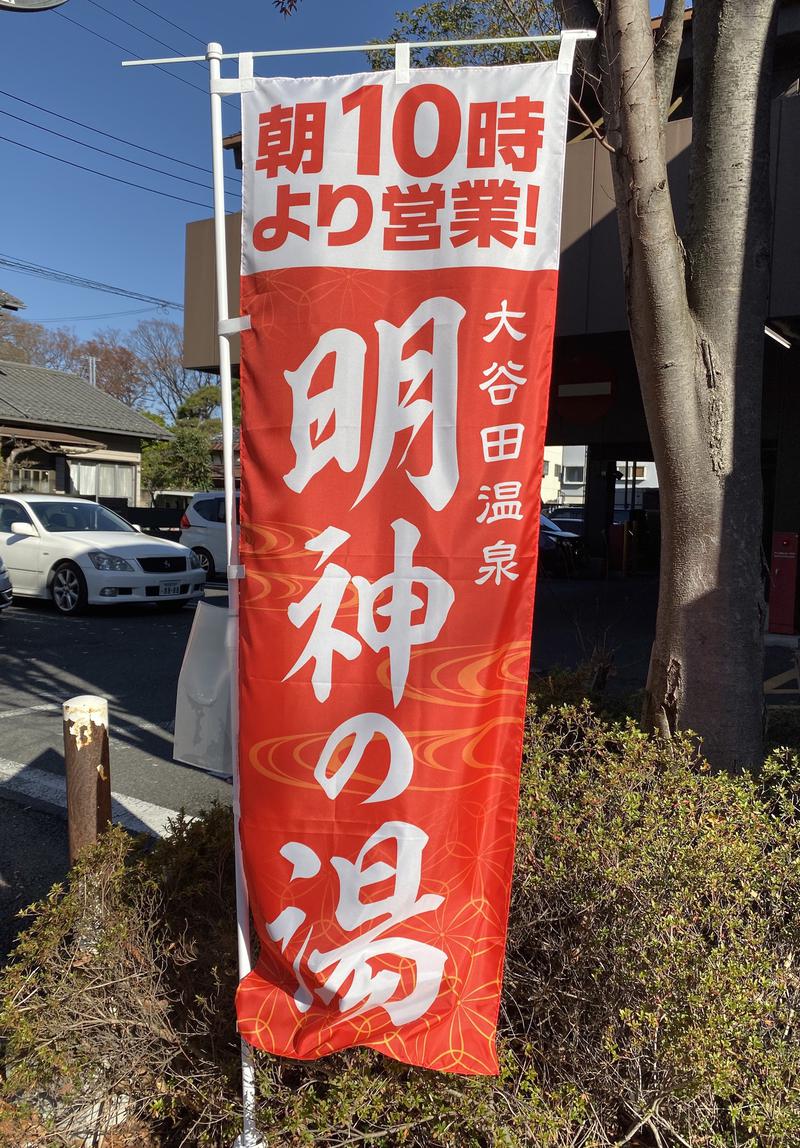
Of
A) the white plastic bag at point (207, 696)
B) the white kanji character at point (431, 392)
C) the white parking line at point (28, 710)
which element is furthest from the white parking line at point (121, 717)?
the white kanji character at point (431, 392)

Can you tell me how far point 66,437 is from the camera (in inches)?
878

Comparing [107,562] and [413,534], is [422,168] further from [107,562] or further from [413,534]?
[107,562]

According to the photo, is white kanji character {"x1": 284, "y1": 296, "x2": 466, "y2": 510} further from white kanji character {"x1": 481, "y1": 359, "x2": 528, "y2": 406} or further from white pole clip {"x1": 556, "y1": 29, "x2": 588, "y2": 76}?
white pole clip {"x1": 556, "y1": 29, "x2": 588, "y2": 76}

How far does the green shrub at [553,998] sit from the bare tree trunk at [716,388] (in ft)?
2.41

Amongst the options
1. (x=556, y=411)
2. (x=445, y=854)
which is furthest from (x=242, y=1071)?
(x=556, y=411)

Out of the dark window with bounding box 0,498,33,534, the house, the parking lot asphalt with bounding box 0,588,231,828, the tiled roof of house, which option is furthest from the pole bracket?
the tiled roof of house

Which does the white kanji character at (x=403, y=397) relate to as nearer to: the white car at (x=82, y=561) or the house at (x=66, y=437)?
the white car at (x=82, y=561)

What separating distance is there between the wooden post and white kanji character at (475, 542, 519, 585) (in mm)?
1659

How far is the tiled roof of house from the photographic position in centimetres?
2328

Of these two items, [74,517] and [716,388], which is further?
[74,517]

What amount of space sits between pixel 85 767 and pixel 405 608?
5.26 feet

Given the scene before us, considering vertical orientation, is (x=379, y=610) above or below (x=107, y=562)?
above

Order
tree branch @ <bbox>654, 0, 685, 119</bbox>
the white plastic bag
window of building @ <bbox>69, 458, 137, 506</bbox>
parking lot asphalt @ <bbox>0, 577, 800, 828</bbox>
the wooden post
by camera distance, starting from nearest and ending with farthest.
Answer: the white plastic bag, the wooden post, tree branch @ <bbox>654, 0, 685, 119</bbox>, parking lot asphalt @ <bbox>0, 577, 800, 828</bbox>, window of building @ <bbox>69, 458, 137, 506</bbox>

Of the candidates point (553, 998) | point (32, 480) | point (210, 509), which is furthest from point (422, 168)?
point (32, 480)
